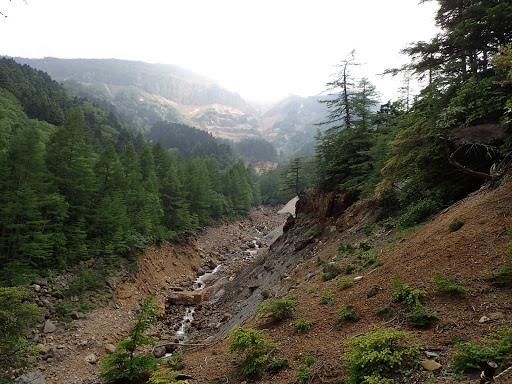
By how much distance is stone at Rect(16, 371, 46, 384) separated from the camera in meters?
9.48

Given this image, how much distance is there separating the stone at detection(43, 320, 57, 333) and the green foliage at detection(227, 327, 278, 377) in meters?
11.5

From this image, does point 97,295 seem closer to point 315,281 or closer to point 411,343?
point 315,281

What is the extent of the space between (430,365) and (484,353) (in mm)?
811

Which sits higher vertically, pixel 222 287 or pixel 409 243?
pixel 409 243

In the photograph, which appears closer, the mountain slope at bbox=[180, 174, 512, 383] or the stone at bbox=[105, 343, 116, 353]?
the mountain slope at bbox=[180, 174, 512, 383]

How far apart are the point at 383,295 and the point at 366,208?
10.1 meters

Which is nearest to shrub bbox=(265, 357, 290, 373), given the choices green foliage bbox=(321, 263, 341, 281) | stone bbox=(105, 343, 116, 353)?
green foliage bbox=(321, 263, 341, 281)

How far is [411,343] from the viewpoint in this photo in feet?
15.6

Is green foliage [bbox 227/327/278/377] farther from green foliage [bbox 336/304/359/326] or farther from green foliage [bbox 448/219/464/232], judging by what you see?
green foliage [bbox 448/219/464/232]

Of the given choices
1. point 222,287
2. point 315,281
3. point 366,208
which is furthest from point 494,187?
point 222,287

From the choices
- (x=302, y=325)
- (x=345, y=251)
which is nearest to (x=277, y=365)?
(x=302, y=325)

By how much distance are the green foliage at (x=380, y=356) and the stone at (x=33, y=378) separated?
11.7m

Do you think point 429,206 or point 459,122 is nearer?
point 459,122

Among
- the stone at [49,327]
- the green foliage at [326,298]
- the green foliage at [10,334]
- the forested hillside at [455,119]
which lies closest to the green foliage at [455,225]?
the forested hillside at [455,119]
